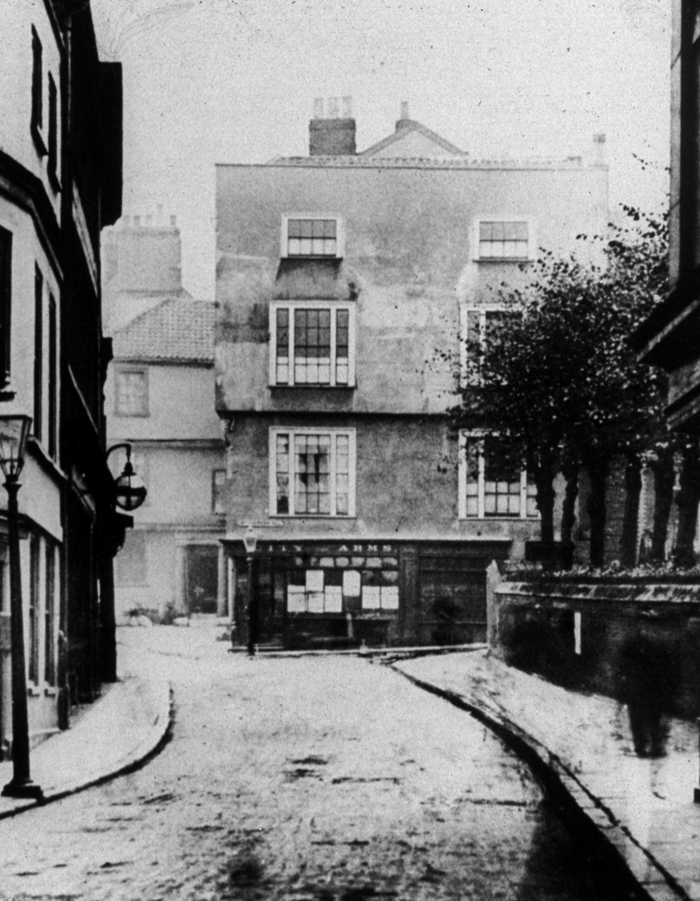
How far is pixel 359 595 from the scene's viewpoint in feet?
91.5

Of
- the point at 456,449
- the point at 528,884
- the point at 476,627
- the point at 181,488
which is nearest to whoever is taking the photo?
the point at 528,884

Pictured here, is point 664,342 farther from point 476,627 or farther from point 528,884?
point 476,627

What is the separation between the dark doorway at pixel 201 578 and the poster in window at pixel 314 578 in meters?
1.89

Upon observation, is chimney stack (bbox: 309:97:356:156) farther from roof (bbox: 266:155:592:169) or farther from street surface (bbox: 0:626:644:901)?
street surface (bbox: 0:626:644:901)

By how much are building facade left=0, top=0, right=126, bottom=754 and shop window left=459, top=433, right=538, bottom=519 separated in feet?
16.1

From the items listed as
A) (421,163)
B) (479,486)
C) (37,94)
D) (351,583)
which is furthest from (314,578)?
(37,94)


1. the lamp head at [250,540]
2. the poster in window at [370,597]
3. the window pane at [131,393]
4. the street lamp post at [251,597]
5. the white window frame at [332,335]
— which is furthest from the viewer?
the poster in window at [370,597]

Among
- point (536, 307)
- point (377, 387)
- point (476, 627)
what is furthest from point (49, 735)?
point (476, 627)

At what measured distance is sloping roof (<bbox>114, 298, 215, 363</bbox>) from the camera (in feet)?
56.6

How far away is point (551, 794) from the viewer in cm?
1012

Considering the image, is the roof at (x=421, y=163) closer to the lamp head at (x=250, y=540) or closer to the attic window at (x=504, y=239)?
the attic window at (x=504, y=239)

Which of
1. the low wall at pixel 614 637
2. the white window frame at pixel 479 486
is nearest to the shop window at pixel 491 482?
the white window frame at pixel 479 486

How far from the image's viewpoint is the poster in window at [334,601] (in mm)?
27828

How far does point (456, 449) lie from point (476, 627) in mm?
8256
